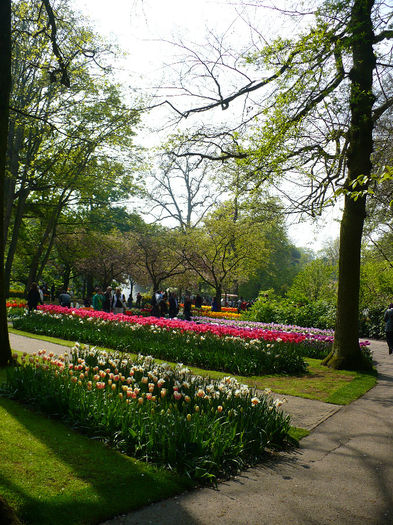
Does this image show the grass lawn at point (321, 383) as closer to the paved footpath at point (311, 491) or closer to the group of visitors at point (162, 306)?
the paved footpath at point (311, 491)

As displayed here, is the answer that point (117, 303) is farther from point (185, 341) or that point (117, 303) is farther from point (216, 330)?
point (185, 341)

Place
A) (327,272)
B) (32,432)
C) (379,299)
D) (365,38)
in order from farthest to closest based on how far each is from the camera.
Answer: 1. (327,272)
2. (379,299)
3. (365,38)
4. (32,432)

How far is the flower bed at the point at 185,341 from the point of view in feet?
29.5

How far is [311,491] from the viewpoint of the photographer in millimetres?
3488

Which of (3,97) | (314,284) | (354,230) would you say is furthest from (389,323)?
(3,97)

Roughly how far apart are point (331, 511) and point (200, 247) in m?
27.3

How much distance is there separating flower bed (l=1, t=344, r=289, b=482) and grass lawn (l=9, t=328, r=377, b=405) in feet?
7.55

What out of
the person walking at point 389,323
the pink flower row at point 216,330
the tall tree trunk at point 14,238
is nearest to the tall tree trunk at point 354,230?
the pink flower row at point 216,330

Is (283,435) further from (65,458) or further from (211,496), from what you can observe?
(65,458)

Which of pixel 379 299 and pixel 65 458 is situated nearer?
pixel 65 458

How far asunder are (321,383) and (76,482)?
19.3ft

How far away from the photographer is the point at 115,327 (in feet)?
40.2

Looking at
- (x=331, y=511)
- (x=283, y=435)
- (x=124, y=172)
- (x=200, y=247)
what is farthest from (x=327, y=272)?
(x=331, y=511)

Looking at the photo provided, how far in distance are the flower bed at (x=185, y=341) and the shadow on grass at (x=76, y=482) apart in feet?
16.5
